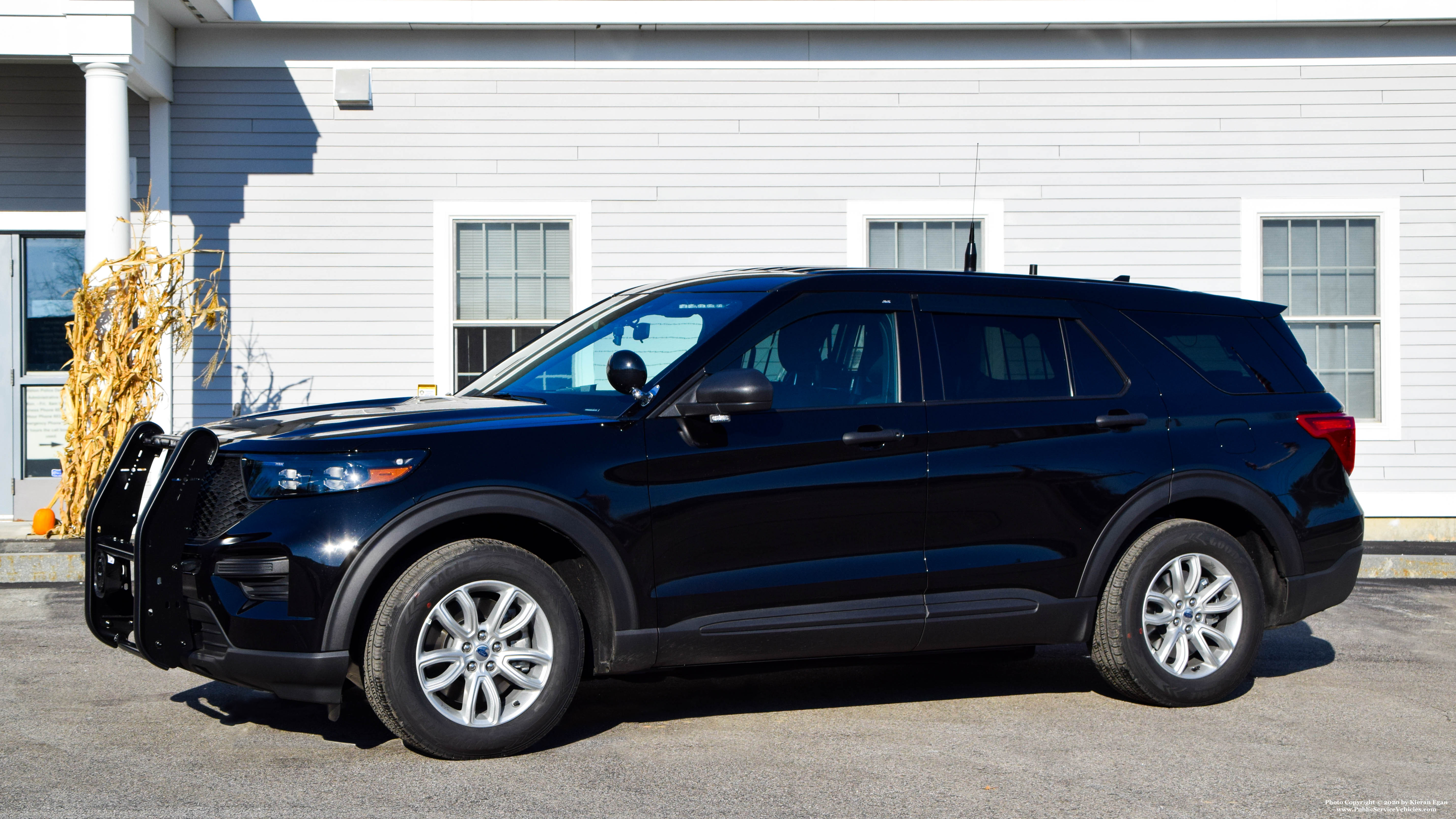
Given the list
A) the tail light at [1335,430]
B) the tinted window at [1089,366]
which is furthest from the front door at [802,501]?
the tail light at [1335,430]

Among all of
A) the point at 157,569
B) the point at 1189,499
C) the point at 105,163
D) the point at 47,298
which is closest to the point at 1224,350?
the point at 1189,499

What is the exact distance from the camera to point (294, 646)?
4055 millimetres

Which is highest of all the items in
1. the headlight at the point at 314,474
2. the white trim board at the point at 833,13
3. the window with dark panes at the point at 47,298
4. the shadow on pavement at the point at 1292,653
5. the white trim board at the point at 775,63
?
the white trim board at the point at 833,13

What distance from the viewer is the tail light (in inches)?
219

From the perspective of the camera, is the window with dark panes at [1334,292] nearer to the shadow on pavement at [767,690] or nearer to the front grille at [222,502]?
the shadow on pavement at [767,690]

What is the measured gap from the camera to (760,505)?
14.9ft

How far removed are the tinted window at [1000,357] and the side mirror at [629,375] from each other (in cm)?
120

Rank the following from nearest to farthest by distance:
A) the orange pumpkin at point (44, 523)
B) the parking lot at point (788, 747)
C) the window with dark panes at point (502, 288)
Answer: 1. the parking lot at point (788, 747)
2. the orange pumpkin at point (44, 523)
3. the window with dark panes at point (502, 288)

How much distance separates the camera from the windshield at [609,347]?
15.6 feet

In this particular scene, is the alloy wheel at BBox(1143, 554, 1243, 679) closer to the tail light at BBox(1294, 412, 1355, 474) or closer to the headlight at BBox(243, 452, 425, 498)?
the tail light at BBox(1294, 412, 1355, 474)

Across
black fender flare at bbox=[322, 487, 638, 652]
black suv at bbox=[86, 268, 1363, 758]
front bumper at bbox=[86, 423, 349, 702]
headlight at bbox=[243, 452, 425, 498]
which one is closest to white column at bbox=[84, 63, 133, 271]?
black suv at bbox=[86, 268, 1363, 758]

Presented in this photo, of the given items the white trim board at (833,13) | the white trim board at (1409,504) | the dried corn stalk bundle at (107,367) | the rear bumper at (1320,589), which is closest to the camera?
the rear bumper at (1320,589)

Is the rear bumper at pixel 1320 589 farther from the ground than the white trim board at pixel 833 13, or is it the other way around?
the white trim board at pixel 833 13

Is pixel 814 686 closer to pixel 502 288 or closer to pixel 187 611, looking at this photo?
pixel 187 611
